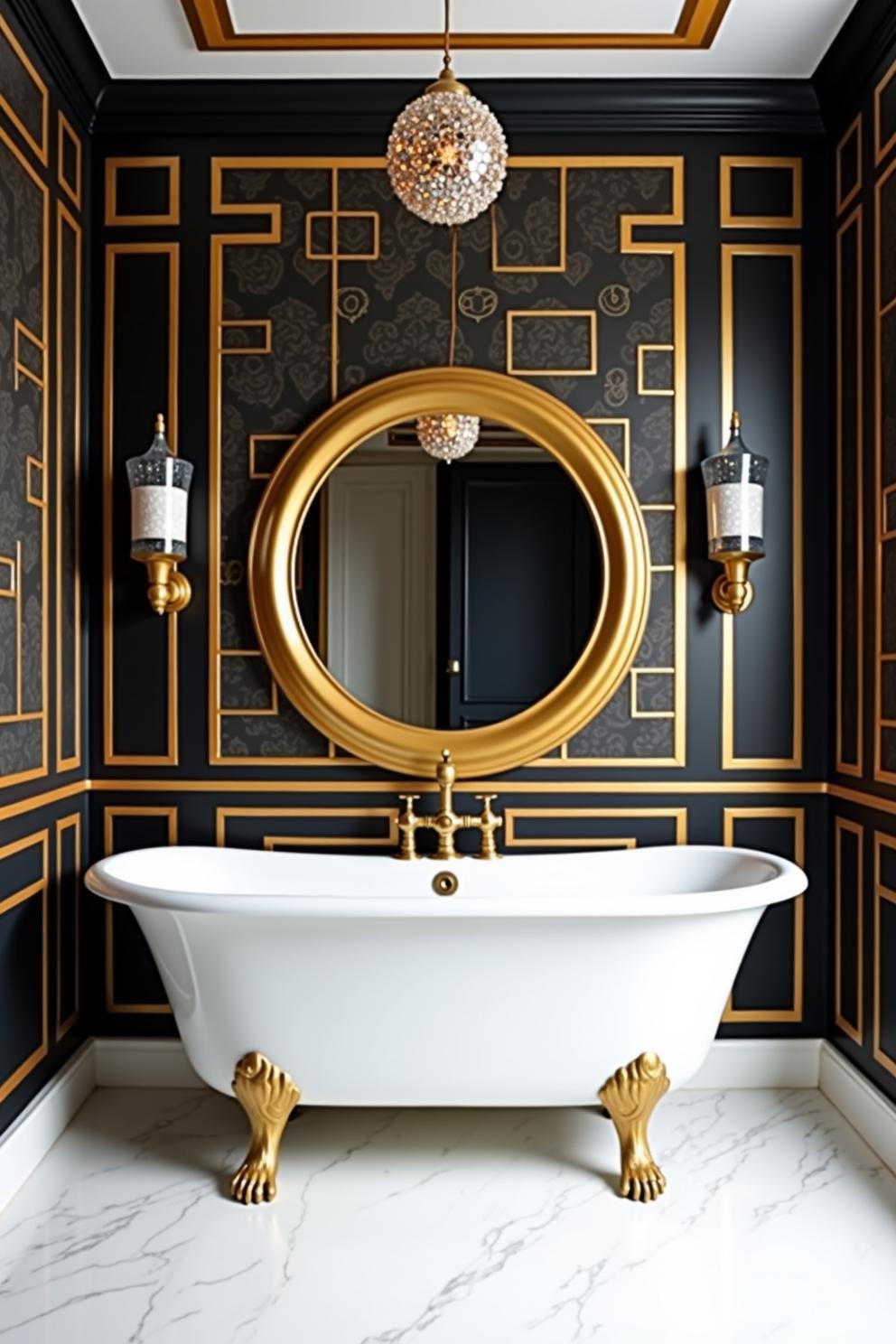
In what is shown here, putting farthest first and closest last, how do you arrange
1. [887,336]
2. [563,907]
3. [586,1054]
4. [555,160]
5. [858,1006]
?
1. [555,160]
2. [858,1006]
3. [887,336]
4. [586,1054]
5. [563,907]

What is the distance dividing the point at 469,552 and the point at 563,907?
1120 millimetres

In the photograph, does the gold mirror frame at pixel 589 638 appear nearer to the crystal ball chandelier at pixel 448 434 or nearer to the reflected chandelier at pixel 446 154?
the crystal ball chandelier at pixel 448 434

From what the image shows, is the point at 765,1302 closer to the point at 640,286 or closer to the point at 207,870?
the point at 207,870

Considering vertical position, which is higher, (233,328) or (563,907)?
(233,328)

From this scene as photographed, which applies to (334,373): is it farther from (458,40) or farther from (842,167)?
(842,167)

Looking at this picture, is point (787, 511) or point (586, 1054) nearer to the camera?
point (586, 1054)

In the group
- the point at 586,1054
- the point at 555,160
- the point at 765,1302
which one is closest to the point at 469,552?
the point at 555,160

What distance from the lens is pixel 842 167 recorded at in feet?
8.98

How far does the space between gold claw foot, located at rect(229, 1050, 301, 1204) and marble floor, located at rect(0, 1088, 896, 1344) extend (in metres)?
0.05

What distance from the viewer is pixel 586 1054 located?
2209 millimetres

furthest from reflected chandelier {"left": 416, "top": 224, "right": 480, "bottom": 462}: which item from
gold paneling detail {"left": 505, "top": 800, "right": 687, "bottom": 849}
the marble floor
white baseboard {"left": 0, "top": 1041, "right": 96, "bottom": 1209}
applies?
white baseboard {"left": 0, "top": 1041, "right": 96, "bottom": 1209}

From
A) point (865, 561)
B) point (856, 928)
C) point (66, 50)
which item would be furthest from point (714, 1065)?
point (66, 50)

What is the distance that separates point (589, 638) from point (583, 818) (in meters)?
0.49

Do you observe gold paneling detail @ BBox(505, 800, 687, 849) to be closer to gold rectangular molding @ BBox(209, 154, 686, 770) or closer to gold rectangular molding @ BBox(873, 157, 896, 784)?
gold rectangular molding @ BBox(209, 154, 686, 770)
